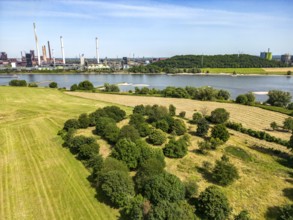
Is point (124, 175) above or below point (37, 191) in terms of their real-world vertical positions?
above

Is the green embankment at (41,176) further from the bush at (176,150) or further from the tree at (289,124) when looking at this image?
the tree at (289,124)

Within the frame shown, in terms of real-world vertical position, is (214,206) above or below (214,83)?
below

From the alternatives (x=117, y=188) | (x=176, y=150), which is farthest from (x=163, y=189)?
(x=176, y=150)

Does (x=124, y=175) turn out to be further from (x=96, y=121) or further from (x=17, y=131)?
(x=17, y=131)

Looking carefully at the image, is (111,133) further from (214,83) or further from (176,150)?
(214,83)

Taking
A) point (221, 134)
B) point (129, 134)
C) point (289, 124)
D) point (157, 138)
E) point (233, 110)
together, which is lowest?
point (233, 110)

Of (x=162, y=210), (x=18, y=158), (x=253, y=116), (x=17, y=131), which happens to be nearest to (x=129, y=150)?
(x=162, y=210)
